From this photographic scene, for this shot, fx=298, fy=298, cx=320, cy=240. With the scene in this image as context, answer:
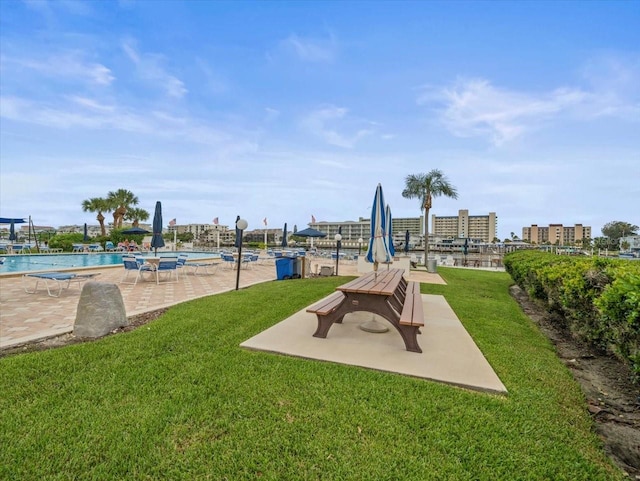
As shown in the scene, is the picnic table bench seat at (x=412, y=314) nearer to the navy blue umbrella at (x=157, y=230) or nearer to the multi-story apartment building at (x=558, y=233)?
the navy blue umbrella at (x=157, y=230)

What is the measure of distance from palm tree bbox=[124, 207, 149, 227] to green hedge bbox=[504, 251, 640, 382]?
153 feet

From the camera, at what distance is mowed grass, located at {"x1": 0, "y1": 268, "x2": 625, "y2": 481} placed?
198cm

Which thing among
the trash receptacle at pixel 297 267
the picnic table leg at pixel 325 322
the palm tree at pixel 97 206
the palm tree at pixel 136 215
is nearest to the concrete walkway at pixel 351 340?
the picnic table leg at pixel 325 322

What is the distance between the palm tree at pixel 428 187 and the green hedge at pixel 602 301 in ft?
53.7

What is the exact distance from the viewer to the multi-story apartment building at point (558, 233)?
4924 inches

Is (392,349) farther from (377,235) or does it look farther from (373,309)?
(377,235)

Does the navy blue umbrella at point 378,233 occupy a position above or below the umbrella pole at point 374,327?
above

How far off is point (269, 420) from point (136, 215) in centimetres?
4933

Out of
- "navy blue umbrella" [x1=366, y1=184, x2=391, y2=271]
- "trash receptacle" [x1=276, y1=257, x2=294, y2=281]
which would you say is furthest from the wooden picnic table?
"trash receptacle" [x1=276, y1=257, x2=294, y2=281]

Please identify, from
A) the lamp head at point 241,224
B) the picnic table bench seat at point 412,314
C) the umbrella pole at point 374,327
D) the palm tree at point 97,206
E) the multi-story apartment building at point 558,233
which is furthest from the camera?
the multi-story apartment building at point 558,233

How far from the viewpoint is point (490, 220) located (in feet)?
399

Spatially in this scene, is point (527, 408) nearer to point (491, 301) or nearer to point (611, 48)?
point (491, 301)

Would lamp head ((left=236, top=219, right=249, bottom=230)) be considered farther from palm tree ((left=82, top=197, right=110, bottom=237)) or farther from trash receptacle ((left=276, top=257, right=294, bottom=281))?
palm tree ((left=82, top=197, right=110, bottom=237))

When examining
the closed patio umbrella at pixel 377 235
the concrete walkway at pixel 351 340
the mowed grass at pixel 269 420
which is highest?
the closed patio umbrella at pixel 377 235
